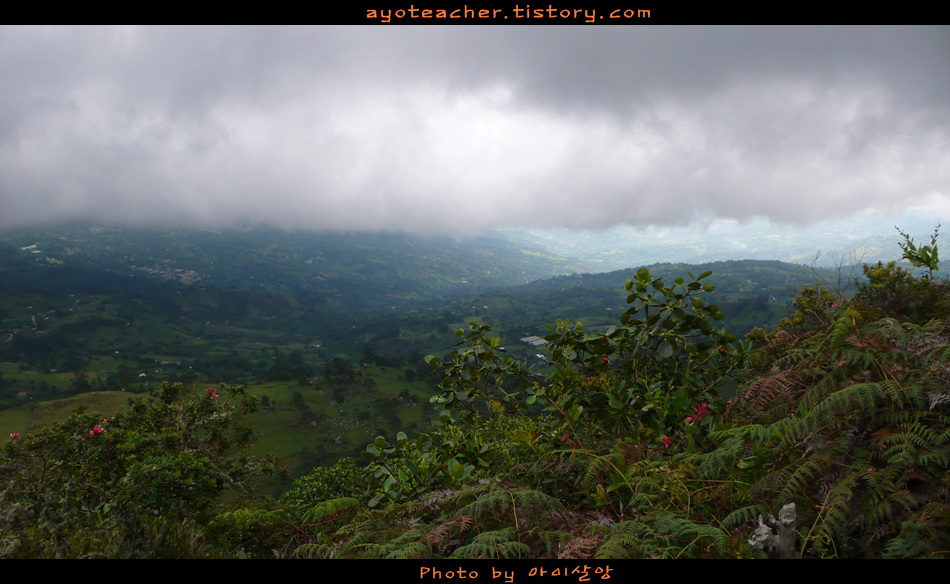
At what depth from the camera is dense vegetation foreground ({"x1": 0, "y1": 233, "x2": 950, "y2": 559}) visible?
2.33m

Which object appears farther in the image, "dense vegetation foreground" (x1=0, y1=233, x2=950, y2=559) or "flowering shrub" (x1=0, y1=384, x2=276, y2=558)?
"flowering shrub" (x1=0, y1=384, x2=276, y2=558)

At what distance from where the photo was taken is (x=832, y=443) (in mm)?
2674

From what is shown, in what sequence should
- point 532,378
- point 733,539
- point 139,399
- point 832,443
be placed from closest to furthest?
→ point 733,539, point 832,443, point 532,378, point 139,399

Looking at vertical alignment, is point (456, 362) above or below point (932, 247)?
below

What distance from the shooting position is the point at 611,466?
312 centimetres

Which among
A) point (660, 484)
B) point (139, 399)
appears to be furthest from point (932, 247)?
point (139, 399)

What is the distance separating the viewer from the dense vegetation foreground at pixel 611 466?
2.33 meters

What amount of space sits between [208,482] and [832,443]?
16.8 feet

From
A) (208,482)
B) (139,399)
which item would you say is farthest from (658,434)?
(139,399)

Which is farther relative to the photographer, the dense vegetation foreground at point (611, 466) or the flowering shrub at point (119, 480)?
the flowering shrub at point (119, 480)
